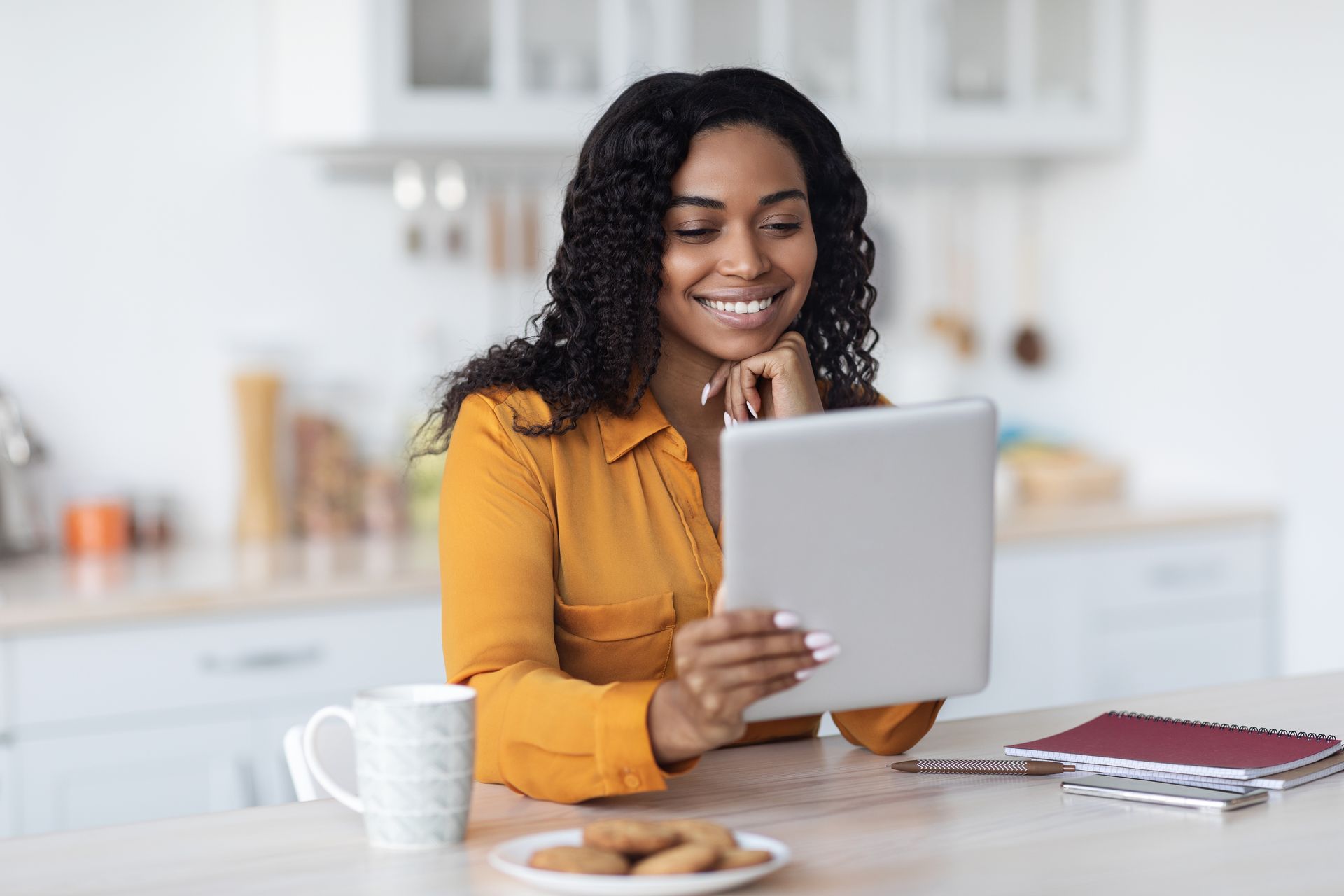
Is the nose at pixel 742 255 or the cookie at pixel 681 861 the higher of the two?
the nose at pixel 742 255

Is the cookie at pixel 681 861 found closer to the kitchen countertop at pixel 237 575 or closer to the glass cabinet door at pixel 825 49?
the kitchen countertop at pixel 237 575

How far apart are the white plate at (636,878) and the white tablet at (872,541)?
170mm

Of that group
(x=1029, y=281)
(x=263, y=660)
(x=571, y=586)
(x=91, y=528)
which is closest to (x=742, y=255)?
(x=571, y=586)

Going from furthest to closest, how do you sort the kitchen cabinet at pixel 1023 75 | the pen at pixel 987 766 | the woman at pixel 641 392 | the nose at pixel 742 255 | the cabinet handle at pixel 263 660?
the kitchen cabinet at pixel 1023 75, the cabinet handle at pixel 263 660, the nose at pixel 742 255, the woman at pixel 641 392, the pen at pixel 987 766

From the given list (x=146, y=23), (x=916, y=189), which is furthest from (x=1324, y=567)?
(x=146, y=23)

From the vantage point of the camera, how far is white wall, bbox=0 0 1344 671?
9.75ft

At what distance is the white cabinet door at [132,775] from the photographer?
7.86 feet

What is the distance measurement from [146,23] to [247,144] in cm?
30

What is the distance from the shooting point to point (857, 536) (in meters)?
1.08

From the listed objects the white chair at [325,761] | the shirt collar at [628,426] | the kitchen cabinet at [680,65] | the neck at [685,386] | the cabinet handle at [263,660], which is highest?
the kitchen cabinet at [680,65]

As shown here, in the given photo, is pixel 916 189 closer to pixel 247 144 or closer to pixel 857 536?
pixel 247 144

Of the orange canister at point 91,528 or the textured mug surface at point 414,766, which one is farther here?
the orange canister at point 91,528

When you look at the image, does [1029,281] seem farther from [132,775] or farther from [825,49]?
[132,775]

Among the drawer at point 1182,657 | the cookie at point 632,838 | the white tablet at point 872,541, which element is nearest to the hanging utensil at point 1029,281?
the drawer at point 1182,657
